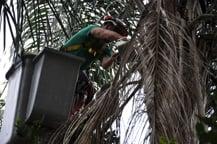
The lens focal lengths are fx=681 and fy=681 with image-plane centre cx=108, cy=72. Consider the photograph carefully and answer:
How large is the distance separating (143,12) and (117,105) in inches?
24.8

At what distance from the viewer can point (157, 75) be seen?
289 cm

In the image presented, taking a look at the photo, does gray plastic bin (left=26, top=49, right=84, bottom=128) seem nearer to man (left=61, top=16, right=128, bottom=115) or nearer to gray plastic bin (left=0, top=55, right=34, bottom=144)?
gray plastic bin (left=0, top=55, right=34, bottom=144)

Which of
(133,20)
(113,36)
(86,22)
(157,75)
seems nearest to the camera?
(157,75)

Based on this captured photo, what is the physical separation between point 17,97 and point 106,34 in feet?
2.71

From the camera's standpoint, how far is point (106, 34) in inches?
146

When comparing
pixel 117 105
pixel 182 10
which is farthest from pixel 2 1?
pixel 182 10

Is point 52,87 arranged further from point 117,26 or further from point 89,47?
point 89,47

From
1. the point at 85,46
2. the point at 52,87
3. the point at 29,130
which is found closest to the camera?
the point at 29,130

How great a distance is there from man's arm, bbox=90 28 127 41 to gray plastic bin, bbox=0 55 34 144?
2.05ft

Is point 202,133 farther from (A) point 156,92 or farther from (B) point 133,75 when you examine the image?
(B) point 133,75

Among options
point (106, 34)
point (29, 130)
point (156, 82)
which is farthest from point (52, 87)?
point (106, 34)

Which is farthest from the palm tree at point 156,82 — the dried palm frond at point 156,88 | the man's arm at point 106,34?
the man's arm at point 106,34

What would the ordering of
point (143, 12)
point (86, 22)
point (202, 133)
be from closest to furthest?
point (202, 133)
point (143, 12)
point (86, 22)

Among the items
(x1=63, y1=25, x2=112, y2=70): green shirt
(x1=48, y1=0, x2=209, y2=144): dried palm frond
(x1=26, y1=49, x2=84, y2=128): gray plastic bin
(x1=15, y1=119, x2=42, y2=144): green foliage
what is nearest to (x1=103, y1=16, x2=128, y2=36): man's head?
(x1=63, y1=25, x2=112, y2=70): green shirt
